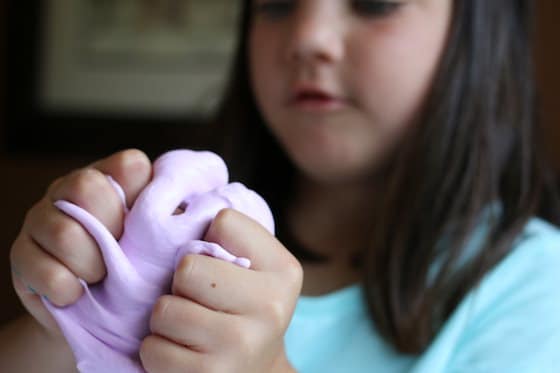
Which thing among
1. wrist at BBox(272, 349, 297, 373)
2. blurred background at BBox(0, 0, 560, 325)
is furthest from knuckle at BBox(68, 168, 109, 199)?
blurred background at BBox(0, 0, 560, 325)

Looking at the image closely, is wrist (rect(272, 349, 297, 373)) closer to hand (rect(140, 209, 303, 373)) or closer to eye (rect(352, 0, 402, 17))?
hand (rect(140, 209, 303, 373))

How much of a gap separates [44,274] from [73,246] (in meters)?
0.02

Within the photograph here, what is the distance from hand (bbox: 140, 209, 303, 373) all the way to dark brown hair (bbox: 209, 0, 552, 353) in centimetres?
23

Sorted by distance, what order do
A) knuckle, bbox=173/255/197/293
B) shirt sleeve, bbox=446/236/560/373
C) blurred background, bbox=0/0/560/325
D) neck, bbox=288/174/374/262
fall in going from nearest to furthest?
knuckle, bbox=173/255/197/293 → shirt sleeve, bbox=446/236/560/373 → neck, bbox=288/174/374/262 → blurred background, bbox=0/0/560/325

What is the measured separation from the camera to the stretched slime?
0.85 feet

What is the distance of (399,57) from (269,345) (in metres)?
0.29

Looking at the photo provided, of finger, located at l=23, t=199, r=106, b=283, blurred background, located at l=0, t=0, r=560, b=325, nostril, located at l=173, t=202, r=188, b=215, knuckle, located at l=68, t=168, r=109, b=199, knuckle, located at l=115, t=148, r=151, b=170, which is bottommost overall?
blurred background, located at l=0, t=0, r=560, b=325

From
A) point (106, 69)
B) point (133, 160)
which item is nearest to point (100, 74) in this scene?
point (106, 69)

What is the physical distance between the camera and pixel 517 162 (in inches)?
23.0

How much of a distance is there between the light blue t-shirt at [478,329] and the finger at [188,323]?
25 cm

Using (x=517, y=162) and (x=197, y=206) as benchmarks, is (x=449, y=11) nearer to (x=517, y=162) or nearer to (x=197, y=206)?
(x=517, y=162)

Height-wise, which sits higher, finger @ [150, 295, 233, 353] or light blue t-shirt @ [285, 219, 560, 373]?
finger @ [150, 295, 233, 353]

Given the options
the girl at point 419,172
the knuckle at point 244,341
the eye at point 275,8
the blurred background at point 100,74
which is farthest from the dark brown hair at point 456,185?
the blurred background at point 100,74

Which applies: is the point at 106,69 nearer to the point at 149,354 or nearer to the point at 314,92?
the point at 314,92
